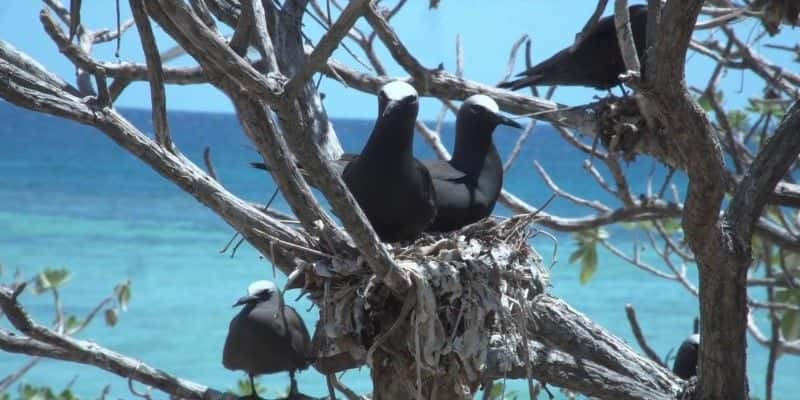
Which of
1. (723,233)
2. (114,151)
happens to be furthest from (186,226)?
(723,233)

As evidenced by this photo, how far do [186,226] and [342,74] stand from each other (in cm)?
2891

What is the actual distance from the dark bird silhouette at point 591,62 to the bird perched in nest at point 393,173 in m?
1.35

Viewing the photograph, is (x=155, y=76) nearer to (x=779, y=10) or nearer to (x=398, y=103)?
(x=398, y=103)

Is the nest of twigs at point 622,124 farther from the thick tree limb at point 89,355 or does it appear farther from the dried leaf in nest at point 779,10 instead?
the thick tree limb at point 89,355

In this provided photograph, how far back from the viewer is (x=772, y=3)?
2.55 m

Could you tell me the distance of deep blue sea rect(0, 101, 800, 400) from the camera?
1816cm

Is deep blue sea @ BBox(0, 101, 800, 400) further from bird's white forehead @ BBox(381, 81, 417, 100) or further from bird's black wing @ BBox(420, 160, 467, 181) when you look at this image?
bird's white forehead @ BBox(381, 81, 417, 100)

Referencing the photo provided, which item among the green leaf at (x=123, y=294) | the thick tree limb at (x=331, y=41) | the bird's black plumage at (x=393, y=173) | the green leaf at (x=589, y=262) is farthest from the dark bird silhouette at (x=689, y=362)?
the green leaf at (x=123, y=294)

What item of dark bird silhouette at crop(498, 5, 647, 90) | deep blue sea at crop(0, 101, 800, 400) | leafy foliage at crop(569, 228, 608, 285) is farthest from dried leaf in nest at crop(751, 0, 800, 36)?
leafy foliage at crop(569, 228, 608, 285)

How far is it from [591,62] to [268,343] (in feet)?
6.13

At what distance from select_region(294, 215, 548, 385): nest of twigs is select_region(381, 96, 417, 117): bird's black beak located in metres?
0.47

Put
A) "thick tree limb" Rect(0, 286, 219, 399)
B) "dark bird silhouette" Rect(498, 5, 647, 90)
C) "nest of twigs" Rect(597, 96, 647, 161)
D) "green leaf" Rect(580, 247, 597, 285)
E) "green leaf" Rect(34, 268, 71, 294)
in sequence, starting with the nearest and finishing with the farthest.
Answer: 1. "nest of twigs" Rect(597, 96, 647, 161)
2. "thick tree limb" Rect(0, 286, 219, 399)
3. "dark bird silhouette" Rect(498, 5, 647, 90)
4. "green leaf" Rect(34, 268, 71, 294)
5. "green leaf" Rect(580, 247, 597, 285)

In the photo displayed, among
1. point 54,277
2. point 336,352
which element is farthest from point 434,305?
point 54,277

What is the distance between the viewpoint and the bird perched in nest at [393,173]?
133 inches
